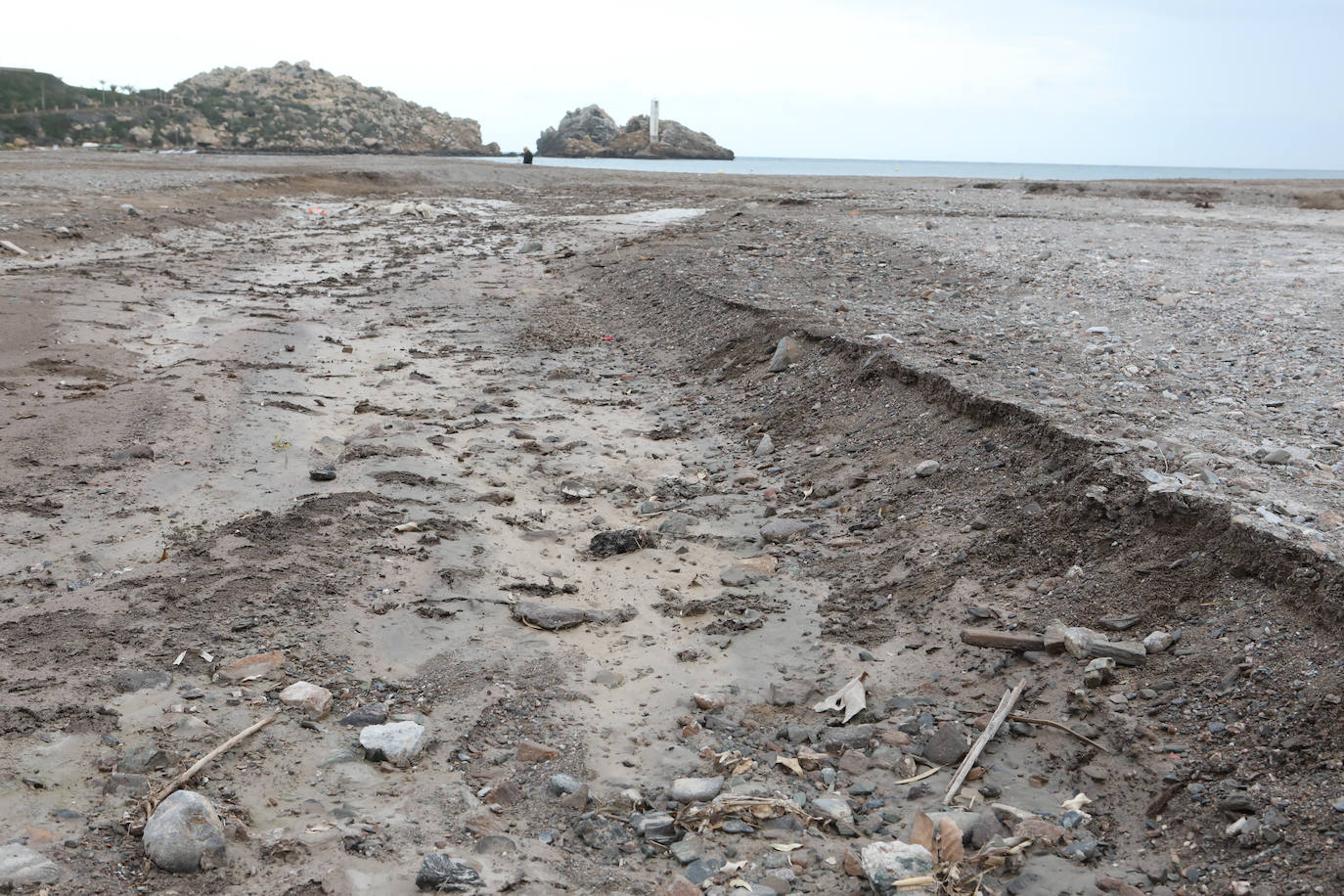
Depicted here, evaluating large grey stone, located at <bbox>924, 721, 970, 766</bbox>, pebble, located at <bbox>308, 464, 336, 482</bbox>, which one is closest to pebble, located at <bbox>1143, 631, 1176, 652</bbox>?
large grey stone, located at <bbox>924, 721, 970, 766</bbox>

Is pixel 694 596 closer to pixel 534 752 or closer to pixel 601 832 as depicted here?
pixel 534 752

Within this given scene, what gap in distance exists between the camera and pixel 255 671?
308cm

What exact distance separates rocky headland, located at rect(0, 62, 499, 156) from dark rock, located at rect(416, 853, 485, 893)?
1800 inches

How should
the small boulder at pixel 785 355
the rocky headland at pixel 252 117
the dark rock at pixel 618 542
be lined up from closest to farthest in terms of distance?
the dark rock at pixel 618 542
the small boulder at pixel 785 355
the rocky headland at pixel 252 117

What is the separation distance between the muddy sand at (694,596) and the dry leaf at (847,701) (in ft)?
0.10

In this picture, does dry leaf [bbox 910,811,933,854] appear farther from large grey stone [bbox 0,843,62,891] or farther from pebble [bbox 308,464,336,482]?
pebble [bbox 308,464,336,482]

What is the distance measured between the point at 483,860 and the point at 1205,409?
388cm

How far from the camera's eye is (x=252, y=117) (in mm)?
49688

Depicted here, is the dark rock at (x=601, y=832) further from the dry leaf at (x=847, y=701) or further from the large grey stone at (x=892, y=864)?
the dry leaf at (x=847, y=701)

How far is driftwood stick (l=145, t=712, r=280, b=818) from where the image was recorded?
7.77ft

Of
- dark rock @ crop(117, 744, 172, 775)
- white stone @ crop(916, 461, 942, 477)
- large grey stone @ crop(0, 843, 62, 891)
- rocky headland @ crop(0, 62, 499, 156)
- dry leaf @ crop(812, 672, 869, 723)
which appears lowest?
dry leaf @ crop(812, 672, 869, 723)

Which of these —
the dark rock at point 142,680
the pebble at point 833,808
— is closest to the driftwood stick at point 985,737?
the pebble at point 833,808

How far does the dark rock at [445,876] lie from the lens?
220cm

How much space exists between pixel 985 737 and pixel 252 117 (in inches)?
2186
